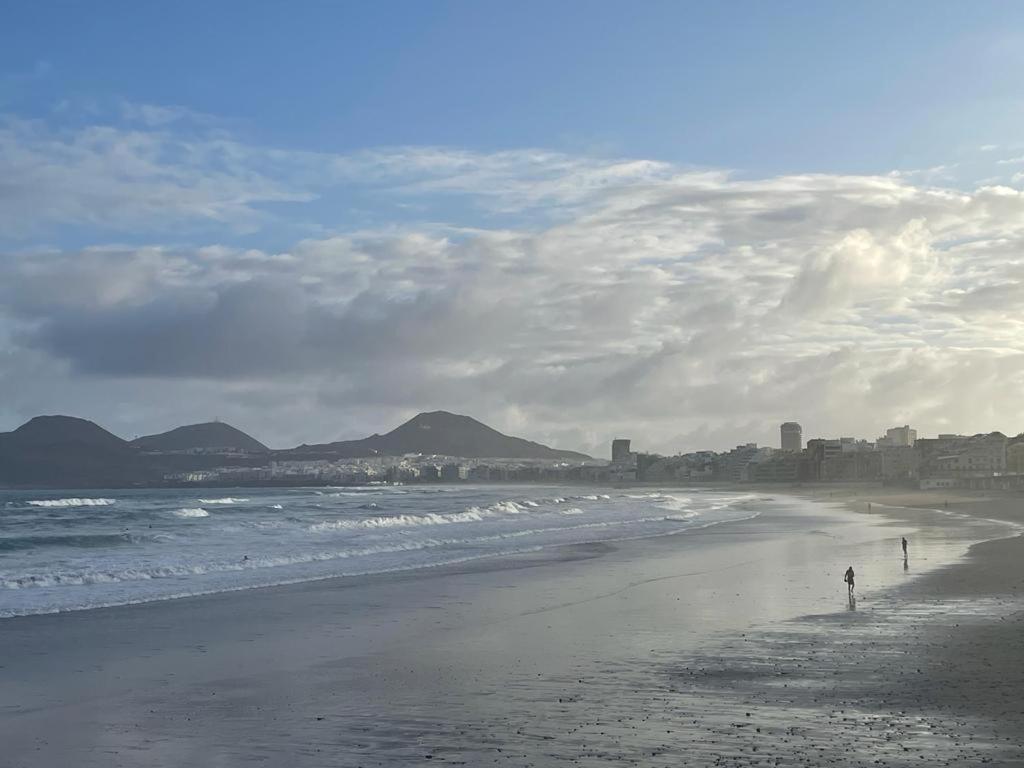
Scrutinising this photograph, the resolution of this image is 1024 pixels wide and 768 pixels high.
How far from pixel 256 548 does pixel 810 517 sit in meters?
41.9

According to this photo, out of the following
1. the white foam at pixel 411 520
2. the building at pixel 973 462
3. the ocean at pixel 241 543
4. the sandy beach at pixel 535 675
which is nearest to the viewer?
the sandy beach at pixel 535 675

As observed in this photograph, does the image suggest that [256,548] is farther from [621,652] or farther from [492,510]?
[492,510]

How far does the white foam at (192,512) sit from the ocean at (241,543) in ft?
0.36

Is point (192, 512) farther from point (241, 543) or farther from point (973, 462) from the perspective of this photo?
point (973, 462)

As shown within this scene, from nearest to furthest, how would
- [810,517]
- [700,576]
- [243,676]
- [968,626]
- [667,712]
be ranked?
1. [667,712]
2. [243,676]
3. [968,626]
4. [700,576]
5. [810,517]

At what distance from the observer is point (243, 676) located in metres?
16.9

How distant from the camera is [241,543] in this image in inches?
1858

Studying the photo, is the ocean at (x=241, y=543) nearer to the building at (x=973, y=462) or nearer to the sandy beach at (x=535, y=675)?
the sandy beach at (x=535, y=675)

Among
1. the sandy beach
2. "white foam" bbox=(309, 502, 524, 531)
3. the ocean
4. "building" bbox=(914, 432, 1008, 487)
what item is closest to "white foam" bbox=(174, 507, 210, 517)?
the ocean

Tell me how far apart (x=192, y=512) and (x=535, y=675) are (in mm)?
64519

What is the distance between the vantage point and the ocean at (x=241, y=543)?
101 feet

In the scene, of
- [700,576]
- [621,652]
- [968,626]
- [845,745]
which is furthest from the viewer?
[700,576]

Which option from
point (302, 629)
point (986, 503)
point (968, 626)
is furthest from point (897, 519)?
point (302, 629)

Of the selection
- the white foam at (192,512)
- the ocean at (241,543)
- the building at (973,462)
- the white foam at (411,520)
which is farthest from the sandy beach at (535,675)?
the building at (973,462)
